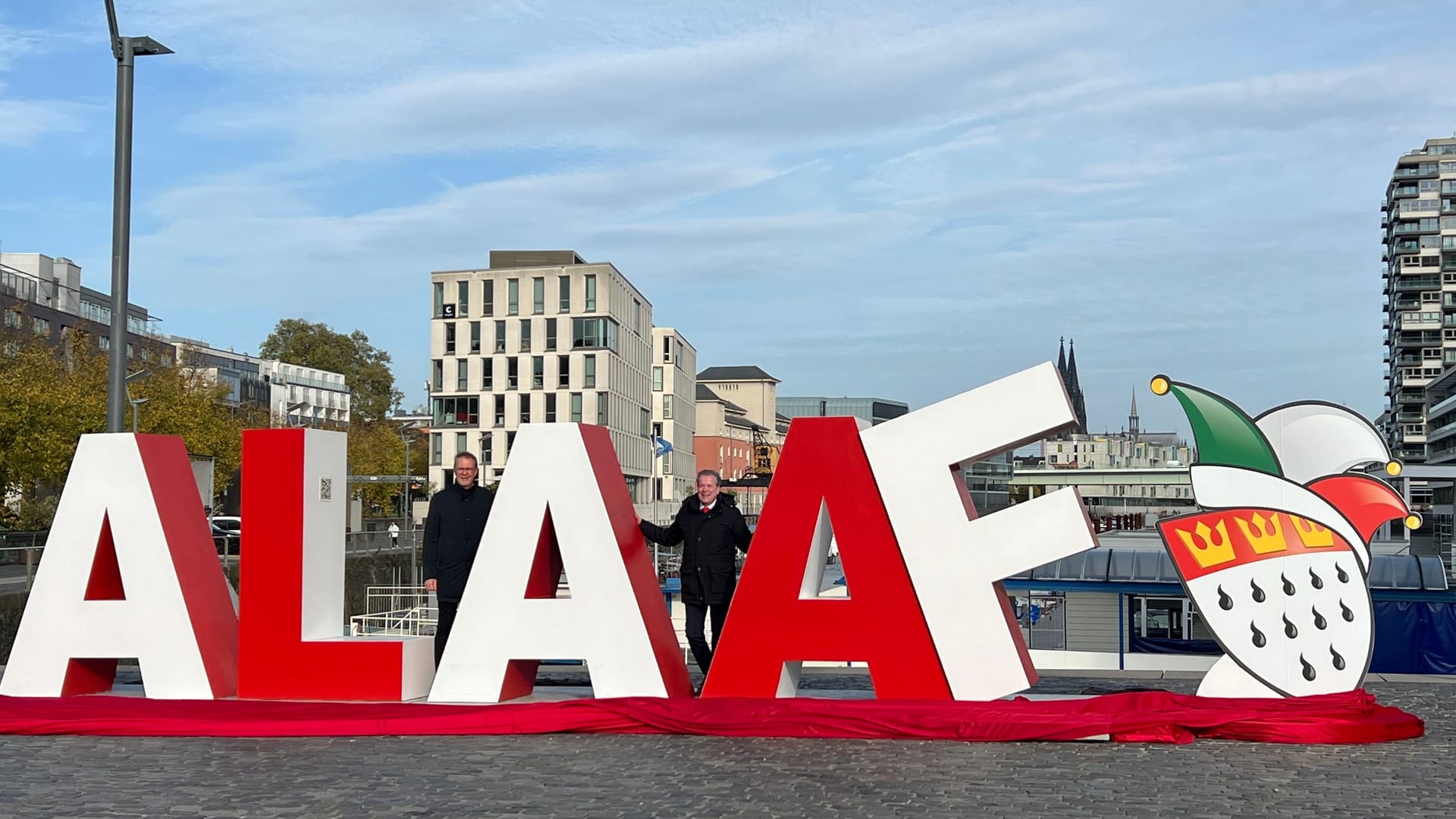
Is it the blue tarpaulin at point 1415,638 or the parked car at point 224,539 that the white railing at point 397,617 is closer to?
the parked car at point 224,539

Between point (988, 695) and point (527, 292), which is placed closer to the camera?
point (988, 695)

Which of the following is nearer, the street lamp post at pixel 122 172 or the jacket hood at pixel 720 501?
the jacket hood at pixel 720 501

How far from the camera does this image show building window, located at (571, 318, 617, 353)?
294 ft

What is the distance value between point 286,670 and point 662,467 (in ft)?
330

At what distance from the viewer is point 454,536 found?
41.5 feet

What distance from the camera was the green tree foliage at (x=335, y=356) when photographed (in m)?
116

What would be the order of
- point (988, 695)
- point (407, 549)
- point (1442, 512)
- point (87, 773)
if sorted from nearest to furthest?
point (87, 773) → point (988, 695) → point (407, 549) → point (1442, 512)

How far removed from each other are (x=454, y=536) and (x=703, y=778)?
448 centimetres

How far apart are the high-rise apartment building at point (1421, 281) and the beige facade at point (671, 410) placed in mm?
67429

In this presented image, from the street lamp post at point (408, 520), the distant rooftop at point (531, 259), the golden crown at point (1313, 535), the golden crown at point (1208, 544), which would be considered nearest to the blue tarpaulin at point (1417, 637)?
the golden crown at point (1313, 535)

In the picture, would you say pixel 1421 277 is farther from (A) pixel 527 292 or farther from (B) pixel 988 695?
(B) pixel 988 695

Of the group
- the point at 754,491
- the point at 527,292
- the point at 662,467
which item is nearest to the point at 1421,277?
the point at 754,491

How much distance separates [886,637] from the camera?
1151 cm

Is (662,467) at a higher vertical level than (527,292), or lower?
lower
